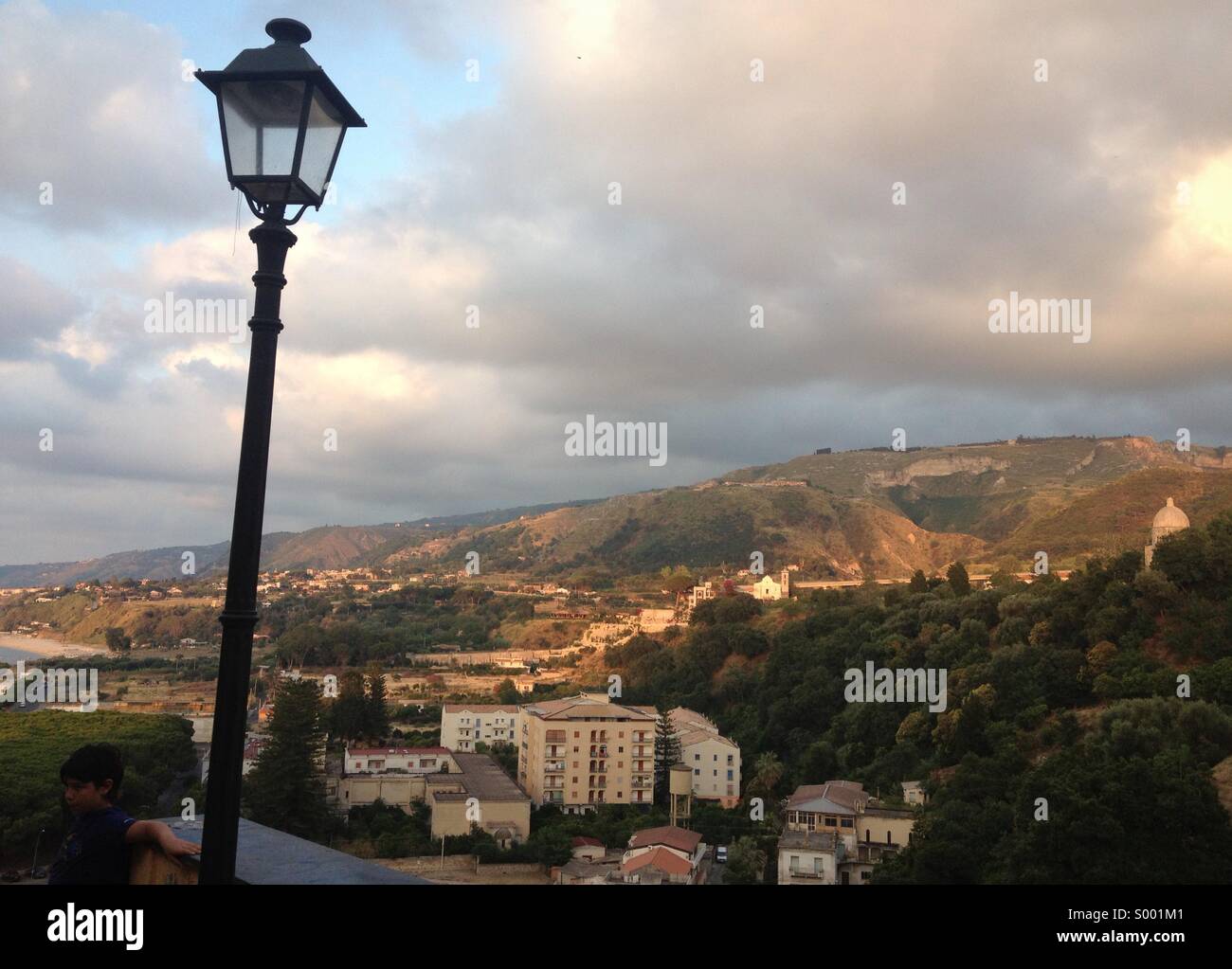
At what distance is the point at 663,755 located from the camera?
1042 inches

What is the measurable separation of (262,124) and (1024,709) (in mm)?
22011

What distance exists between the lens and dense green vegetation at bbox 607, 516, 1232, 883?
12.3 meters

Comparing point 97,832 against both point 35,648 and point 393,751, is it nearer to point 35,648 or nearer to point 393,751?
point 393,751

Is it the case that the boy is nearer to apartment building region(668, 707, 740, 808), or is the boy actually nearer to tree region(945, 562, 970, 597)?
apartment building region(668, 707, 740, 808)

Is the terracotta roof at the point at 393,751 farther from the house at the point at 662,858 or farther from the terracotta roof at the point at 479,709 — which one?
the house at the point at 662,858

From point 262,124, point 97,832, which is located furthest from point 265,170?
point 97,832

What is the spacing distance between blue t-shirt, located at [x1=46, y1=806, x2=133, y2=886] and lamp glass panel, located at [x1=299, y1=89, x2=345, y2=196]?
4.95 ft

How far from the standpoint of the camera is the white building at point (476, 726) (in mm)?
30438
